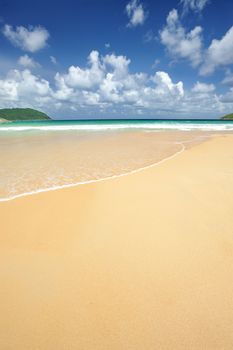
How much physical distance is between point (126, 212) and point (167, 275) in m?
1.30

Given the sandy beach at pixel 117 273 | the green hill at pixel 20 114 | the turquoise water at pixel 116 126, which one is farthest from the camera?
the green hill at pixel 20 114

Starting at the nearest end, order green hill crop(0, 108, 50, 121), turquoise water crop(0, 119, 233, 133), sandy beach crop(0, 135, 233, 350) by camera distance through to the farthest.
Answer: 1. sandy beach crop(0, 135, 233, 350)
2. turquoise water crop(0, 119, 233, 133)
3. green hill crop(0, 108, 50, 121)

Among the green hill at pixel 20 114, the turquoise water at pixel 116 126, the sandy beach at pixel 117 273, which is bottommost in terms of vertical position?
the sandy beach at pixel 117 273

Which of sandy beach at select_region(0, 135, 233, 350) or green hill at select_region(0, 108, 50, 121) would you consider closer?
sandy beach at select_region(0, 135, 233, 350)

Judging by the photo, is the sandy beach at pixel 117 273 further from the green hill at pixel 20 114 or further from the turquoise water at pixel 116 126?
the green hill at pixel 20 114

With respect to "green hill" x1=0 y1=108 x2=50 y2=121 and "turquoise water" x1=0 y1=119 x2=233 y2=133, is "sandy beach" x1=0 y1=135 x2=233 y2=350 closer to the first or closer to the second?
"turquoise water" x1=0 y1=119 x2=233 y2=133

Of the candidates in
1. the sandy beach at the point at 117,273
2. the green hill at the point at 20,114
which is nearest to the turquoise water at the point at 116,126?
the sandy beach at the point at 117,273

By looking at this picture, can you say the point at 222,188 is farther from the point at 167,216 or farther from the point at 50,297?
the point at 50,297

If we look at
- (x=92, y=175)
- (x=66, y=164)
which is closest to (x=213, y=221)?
(x=92, y=175)

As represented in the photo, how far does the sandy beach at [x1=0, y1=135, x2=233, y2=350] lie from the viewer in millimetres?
1439

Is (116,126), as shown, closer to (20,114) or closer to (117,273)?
(117,273)

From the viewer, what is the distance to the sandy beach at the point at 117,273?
1.44m

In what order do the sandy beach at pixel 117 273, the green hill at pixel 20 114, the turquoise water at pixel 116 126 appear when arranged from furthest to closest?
the green hill at pixel 20 114 → the turquoise water at pixel 116 126 → the sandy beach at pixel 117 273

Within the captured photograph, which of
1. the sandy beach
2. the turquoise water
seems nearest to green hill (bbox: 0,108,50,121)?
the turquoise water
